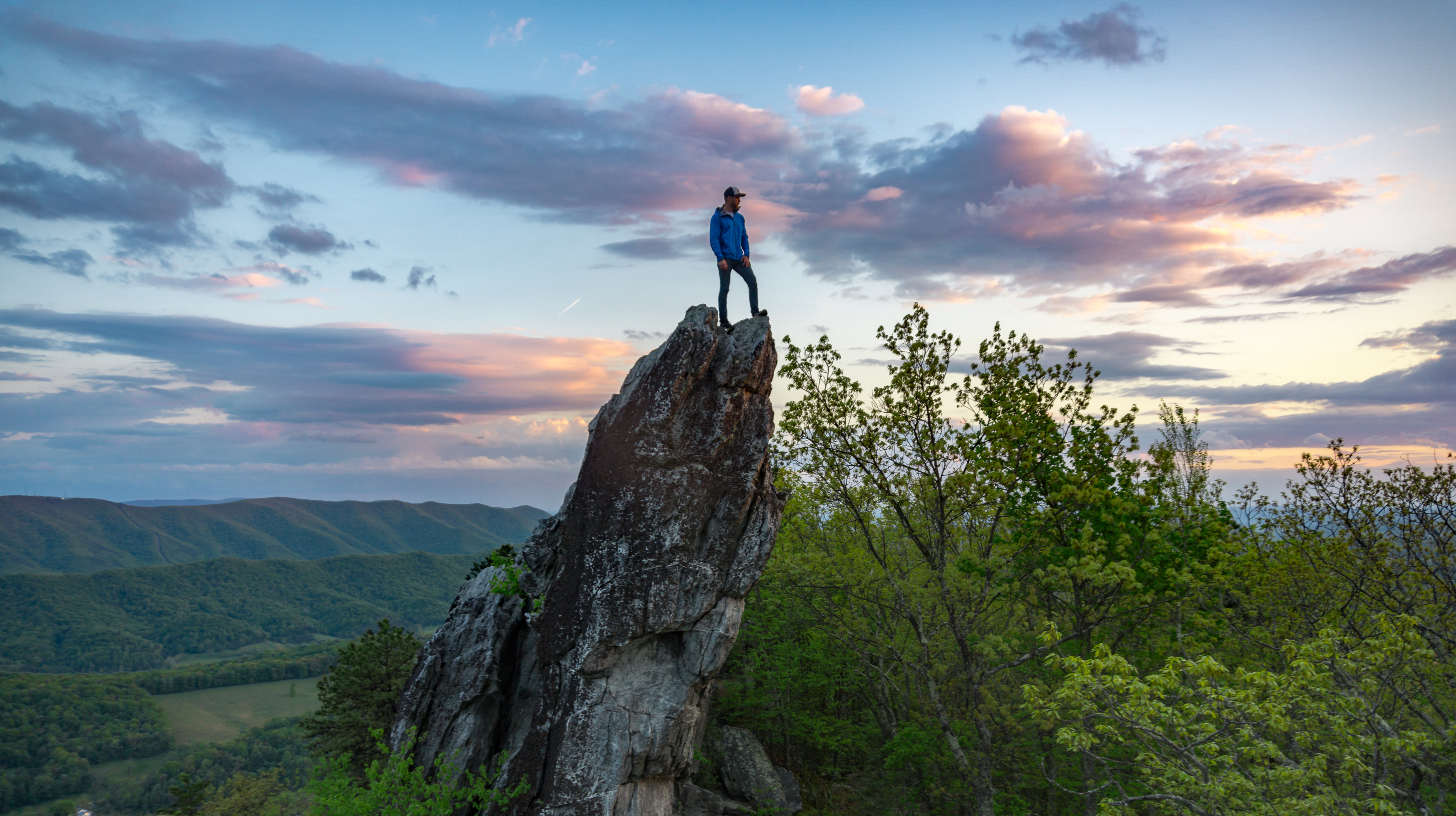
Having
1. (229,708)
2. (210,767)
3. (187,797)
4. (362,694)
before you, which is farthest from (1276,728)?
(229,708)

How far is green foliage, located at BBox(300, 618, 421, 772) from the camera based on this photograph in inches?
1337

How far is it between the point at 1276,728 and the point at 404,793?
69.0 ft

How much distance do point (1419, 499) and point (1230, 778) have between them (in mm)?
14709

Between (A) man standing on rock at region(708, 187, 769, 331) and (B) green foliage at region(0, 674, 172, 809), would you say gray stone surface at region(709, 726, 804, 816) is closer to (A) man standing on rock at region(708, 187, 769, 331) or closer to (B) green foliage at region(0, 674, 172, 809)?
(A) man standing on rock at region(708, 187, 769, 331)

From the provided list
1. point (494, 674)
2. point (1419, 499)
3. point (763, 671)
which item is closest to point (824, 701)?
point (763, 671)

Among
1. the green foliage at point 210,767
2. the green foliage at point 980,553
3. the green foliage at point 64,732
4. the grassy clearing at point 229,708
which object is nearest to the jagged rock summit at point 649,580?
the green foliage at point 980,553

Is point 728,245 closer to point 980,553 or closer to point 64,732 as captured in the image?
point 980,553

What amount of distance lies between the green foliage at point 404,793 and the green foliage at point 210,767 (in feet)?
338

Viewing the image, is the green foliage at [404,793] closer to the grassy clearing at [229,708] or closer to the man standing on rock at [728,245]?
the man standing on rock at [728,245]

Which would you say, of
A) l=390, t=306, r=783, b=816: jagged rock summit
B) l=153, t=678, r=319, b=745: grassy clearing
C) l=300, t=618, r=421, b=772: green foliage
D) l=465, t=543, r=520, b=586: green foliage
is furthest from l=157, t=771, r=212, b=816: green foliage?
l=153, t=678, r=319, b=745: grassy clearing

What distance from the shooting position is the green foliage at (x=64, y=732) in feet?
393

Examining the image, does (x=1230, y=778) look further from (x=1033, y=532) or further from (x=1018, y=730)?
(x=1018, y=730)

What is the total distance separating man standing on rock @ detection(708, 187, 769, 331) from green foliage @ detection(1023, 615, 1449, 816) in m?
12.9

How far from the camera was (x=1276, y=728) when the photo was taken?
14.0 metres
